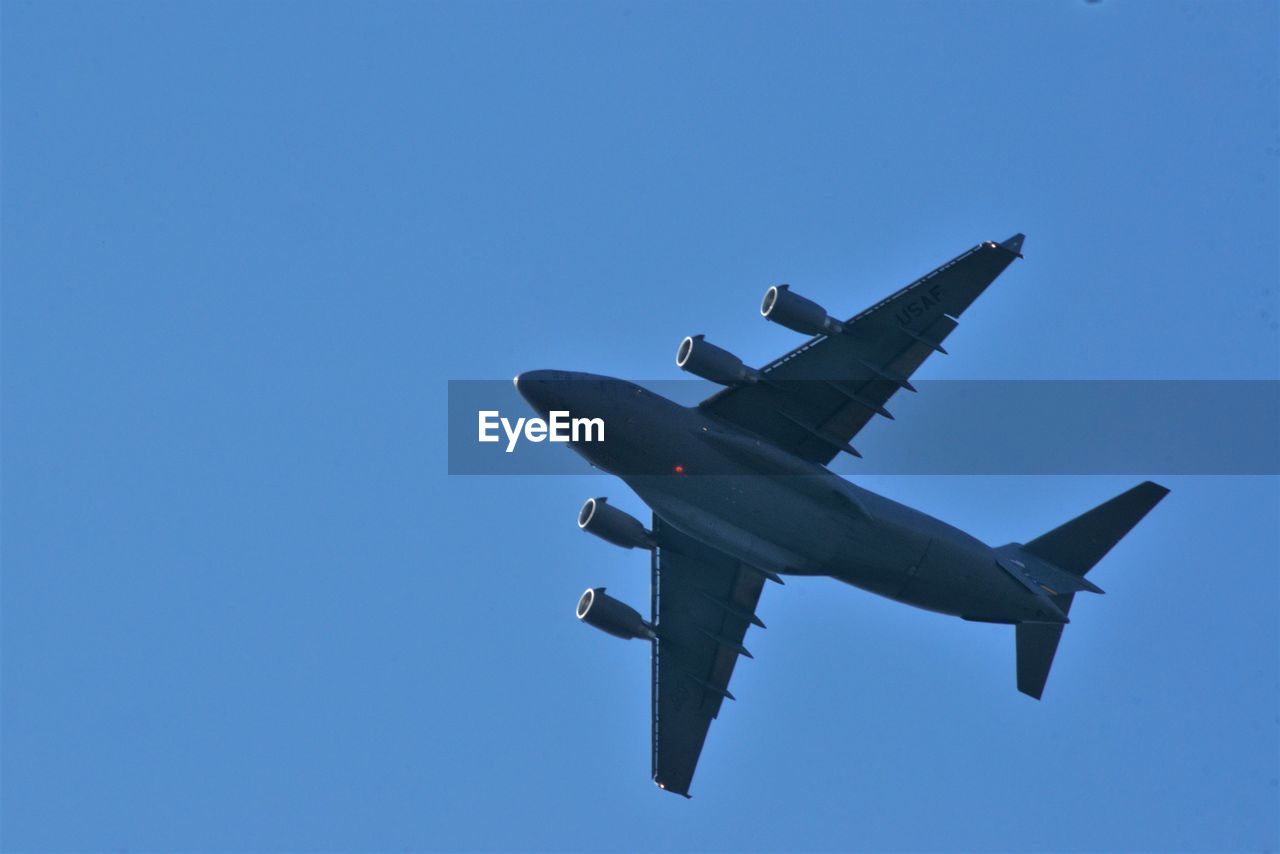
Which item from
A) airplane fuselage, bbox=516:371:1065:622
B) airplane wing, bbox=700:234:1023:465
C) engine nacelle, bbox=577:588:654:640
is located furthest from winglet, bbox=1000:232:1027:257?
engine nacelle, bbox=577:588:654:640

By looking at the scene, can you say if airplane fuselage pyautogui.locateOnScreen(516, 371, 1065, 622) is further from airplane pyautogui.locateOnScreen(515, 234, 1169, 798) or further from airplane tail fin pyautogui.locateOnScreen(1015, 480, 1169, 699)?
airplane tail fin pyautogui.locateOnScreen(1015, 480, 1169, 699)

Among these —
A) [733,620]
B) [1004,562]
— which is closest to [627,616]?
[733,620]

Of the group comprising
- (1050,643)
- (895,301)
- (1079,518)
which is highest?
(895,301)

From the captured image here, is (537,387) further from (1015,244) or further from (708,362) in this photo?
(1015,244)

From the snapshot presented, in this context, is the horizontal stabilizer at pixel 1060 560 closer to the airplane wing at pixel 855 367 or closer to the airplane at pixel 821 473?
the airplane at pixel 821 473

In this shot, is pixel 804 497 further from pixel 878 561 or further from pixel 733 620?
pixel 733 620

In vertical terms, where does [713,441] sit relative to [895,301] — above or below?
below

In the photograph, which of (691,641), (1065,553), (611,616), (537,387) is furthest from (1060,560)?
(537,387)
